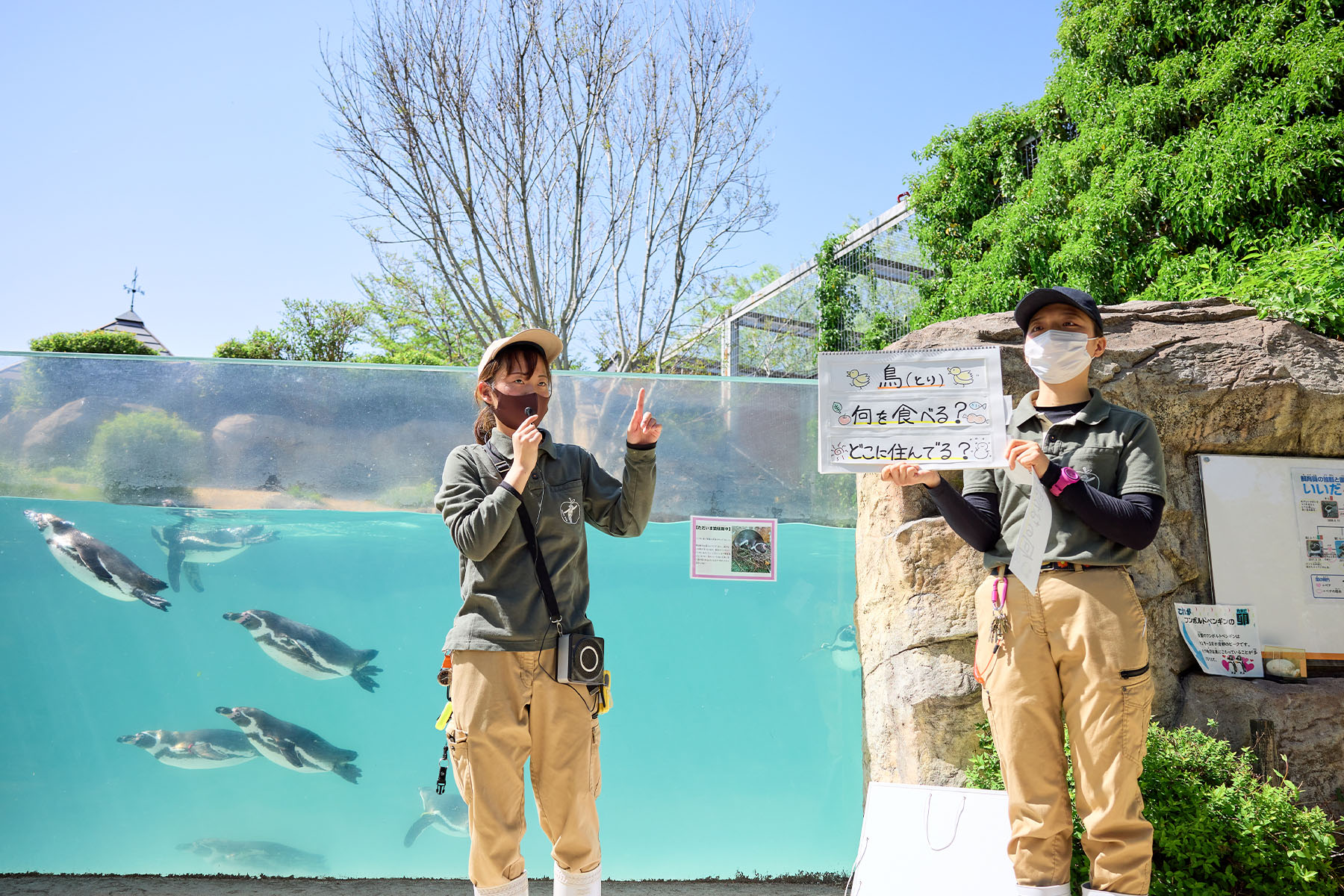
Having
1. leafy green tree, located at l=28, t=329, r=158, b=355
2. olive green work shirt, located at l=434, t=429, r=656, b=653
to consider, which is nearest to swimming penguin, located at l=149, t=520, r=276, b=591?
olive green work shirt, located at l=434, t=429, r=656, b=653

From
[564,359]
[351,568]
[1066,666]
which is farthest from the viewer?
[564,359]

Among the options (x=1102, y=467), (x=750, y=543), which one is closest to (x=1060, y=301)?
(x=1102, y=467)

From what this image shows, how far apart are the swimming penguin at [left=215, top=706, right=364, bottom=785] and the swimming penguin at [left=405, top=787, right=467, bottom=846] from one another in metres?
0.38

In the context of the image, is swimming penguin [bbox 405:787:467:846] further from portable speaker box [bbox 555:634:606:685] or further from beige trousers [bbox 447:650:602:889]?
portable speaker box [bbox 555:634:606:685]

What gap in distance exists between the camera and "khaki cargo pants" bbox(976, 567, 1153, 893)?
8.03 ft

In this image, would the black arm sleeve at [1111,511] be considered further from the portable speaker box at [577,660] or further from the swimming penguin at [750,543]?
the swimming penguin at [750,543]

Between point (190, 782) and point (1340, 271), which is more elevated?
point (1340, 271)

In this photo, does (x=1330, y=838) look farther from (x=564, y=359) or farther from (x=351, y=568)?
(x=564, y=359)

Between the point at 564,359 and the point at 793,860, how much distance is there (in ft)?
39.4

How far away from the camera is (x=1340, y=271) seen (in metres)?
4.29

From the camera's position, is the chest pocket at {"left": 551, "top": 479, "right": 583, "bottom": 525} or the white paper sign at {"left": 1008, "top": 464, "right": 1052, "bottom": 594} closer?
the white paper sign at {"left": 1008, "top": 464, "right": 1052, "bottom": 594}

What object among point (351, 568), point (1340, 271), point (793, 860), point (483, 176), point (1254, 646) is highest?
point (483, 176)

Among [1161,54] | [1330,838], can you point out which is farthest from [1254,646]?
[1161,54]

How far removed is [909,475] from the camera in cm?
278
